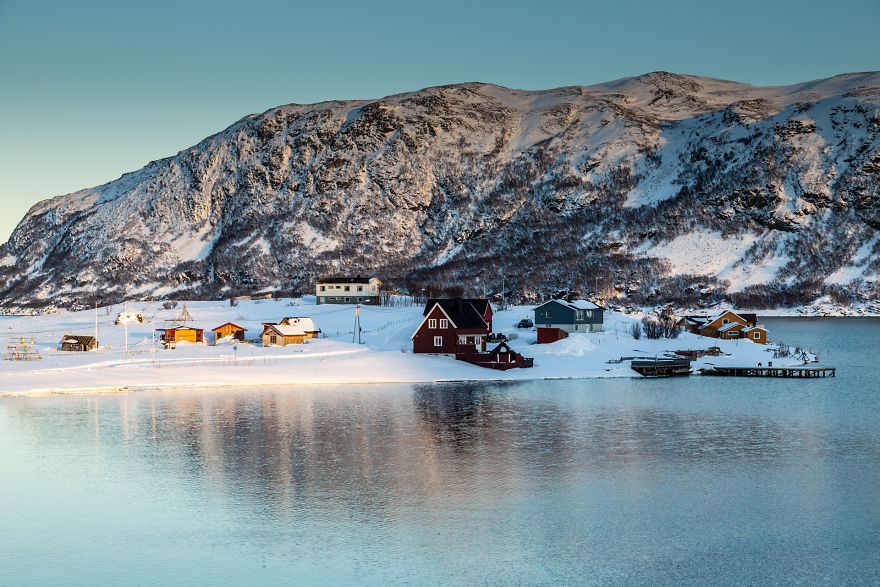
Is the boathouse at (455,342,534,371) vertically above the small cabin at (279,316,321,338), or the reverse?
the small cabin at (279,316,321,338)

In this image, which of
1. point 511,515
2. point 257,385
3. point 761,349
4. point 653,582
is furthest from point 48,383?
point 761,349

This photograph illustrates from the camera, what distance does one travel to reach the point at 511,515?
97.5 ft

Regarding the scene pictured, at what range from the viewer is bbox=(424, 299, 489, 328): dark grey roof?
272 ft

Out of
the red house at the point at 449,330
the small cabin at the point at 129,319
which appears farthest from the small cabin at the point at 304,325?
the small cabin at the point at 129,319

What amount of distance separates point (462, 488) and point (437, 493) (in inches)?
52.0

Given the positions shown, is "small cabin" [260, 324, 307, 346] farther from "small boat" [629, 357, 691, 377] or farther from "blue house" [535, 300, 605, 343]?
"small boat" [629, 357, 691, 377]

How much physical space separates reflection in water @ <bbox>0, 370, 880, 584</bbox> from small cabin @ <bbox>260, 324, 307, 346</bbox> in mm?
36638

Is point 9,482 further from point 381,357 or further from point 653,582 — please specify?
point 381,357

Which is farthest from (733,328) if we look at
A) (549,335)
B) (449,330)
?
(449,330)

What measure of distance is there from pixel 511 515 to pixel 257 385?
4273 cm

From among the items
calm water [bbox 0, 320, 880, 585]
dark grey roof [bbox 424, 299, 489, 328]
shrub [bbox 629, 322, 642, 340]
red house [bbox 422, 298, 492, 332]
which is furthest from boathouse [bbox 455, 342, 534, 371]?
shrub [bbox 629, 322, 642, 340]

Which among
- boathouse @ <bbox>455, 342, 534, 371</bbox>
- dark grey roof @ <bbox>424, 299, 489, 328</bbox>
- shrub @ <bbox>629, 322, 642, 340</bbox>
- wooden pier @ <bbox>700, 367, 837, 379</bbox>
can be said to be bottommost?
wooden pier @ <bbox>700, 367, 837, 379</bbox>

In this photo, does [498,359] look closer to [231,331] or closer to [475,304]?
[475,304]

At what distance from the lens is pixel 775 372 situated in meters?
79.8
